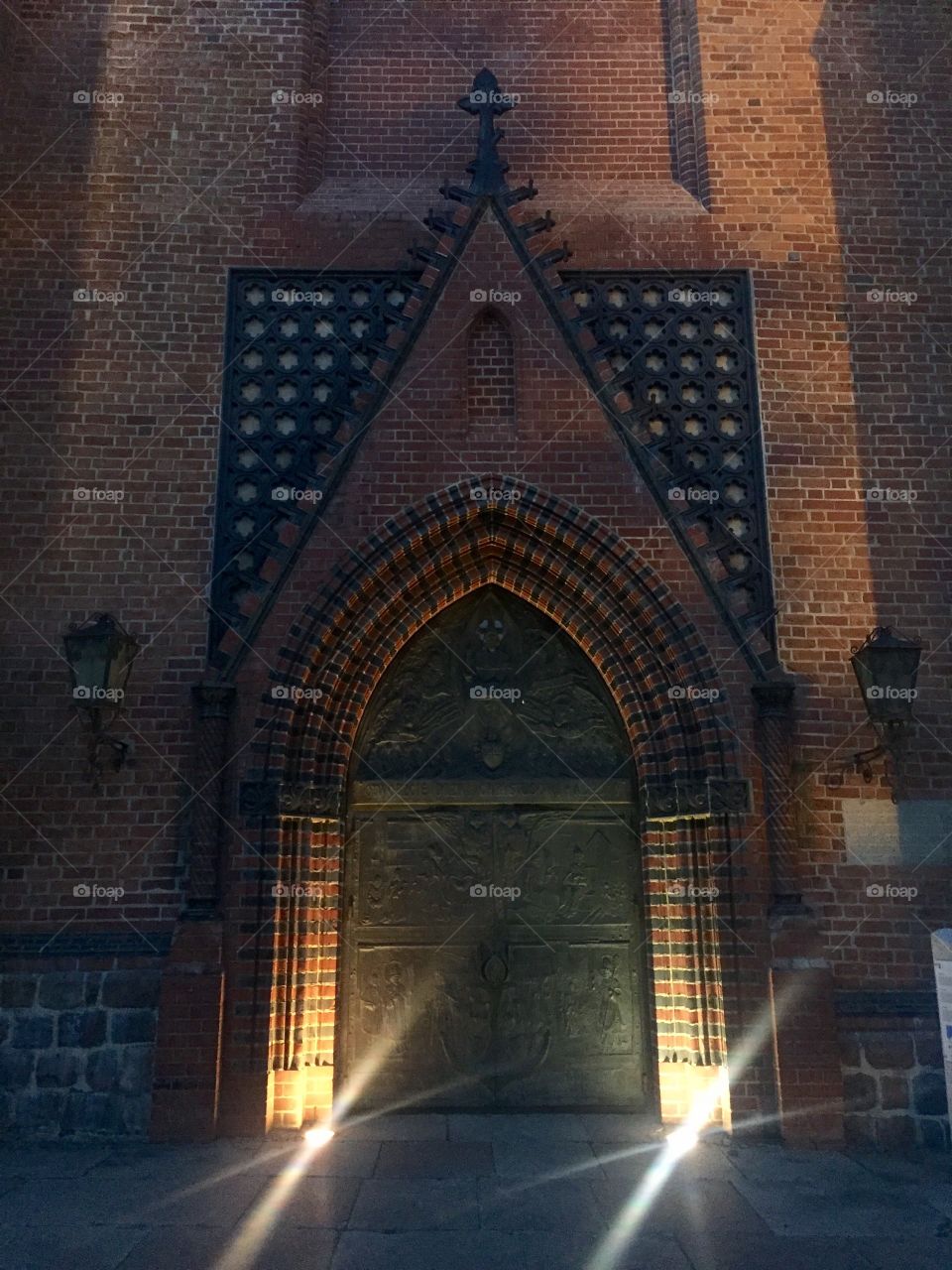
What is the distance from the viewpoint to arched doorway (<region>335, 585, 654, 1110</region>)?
22.0 feet

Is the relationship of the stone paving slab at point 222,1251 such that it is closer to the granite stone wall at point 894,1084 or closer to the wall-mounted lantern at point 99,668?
the wall-mounted lantern at point 99,668

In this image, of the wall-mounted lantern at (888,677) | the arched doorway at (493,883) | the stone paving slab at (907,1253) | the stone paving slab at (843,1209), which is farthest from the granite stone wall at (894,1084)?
the wall-mounted lantern at (888,677)

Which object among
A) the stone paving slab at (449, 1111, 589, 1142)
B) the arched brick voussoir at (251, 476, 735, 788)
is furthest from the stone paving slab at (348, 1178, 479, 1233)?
the arched brick voussoir at (251, 476, 735, 788)

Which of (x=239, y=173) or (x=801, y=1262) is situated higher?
(x=239, y=173)

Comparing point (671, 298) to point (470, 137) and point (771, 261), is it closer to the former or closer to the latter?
point (771, 261)

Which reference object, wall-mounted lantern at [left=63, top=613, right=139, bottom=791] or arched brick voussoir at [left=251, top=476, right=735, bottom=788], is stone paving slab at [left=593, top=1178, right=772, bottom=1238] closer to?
arched brick voussoir at [left=251, top=476, right=735, bottom=788]

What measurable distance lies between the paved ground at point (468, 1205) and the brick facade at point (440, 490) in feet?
1.82

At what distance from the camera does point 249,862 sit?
21.2 feet

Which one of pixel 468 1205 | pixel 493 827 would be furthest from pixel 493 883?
pixel 468 1205

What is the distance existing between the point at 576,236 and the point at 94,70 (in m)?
4.59

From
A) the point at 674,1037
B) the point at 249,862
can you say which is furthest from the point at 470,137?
the point at 674,1037

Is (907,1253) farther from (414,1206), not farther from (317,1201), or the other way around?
(317,1201)

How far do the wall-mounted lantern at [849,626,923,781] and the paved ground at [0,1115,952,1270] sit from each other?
287 cm

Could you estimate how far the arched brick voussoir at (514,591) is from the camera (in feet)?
22.2
